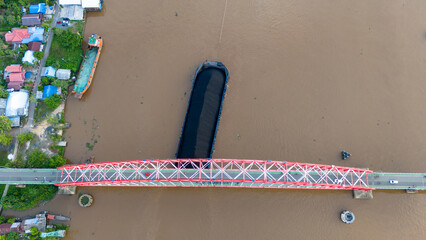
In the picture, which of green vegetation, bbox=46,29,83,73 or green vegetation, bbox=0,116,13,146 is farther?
green vegetation, bbox=46,29,83,73

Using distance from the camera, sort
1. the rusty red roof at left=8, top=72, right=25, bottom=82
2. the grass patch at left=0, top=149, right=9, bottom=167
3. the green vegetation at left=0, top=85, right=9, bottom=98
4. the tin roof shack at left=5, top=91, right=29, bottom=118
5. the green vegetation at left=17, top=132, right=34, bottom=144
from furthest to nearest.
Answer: the rusty red roof at left=8, top=72, right=25, bottom=82, the green vegetation at left=0, top=85, right=9, bottom=98, the tin roof shack at left=5, top=91, right=29, bottom=118, the grass patch at left=0, top=149, right=9, bottom=167, the green vegetation at left=17, top=132, right=34, bottom=144

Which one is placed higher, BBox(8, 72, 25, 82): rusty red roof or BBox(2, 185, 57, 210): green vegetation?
BBox(8, 72, 25, 82): rusty red roof

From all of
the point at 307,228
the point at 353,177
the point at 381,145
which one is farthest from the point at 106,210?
the point at 381,145

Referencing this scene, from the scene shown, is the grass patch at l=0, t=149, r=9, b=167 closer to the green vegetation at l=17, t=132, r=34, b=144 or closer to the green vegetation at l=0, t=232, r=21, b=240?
the green vegetation at l=17, t=132, r=34, b=144

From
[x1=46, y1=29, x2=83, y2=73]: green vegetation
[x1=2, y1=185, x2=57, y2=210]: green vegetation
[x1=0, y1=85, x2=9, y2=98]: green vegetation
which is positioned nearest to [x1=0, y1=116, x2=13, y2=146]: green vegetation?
[x1=0, y1=85, x2=9, y2=98]: green vegetation

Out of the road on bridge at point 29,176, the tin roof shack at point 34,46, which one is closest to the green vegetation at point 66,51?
the tin roof shack at point 34,46

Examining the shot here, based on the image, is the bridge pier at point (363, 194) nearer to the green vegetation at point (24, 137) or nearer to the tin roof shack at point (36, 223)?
the tin roof shack at point (36, 223)

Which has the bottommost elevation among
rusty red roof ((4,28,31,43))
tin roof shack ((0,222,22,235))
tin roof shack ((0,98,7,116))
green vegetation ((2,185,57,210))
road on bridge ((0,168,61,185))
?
tin roof shack ((0,222,22,235))
